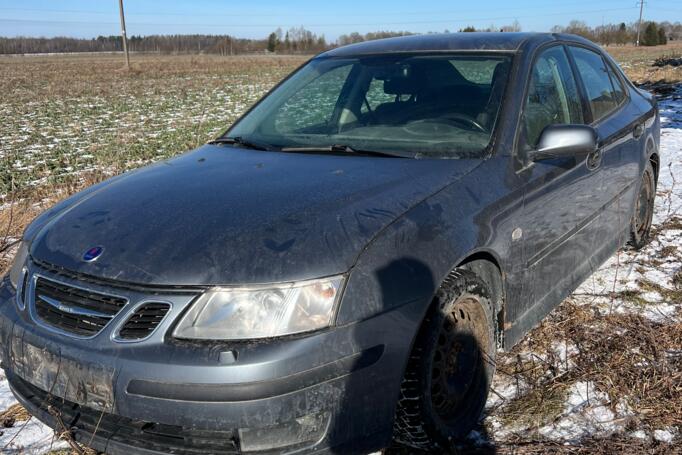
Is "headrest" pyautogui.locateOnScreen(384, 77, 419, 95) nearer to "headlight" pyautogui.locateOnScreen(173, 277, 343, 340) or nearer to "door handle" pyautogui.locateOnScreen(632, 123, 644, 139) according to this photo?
"headlight" pyautogui.locateOnScreen(173, 277, 343, 340)

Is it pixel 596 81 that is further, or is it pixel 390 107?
pixel 596 81

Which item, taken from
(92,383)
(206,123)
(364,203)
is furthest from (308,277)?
(206,123)

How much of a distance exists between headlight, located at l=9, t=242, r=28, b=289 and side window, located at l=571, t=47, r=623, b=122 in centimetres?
306

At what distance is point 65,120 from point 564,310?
48.0 feet

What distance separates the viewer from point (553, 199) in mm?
2969

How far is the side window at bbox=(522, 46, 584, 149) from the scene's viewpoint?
2949 millimetres

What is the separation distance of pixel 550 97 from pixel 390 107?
0.85 m

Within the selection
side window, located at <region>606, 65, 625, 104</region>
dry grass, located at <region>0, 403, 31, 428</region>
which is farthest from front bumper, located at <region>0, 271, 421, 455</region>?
side window, located at <region>606, 65, 625, 104</region>

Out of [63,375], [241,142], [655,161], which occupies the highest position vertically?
[241,142]

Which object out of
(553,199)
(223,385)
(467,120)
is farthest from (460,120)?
(223,385)

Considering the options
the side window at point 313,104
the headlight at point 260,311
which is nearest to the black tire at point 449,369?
the headlight at point 260,311

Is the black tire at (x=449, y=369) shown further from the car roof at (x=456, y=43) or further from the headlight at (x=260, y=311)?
the car roof at (x=456, y=43)

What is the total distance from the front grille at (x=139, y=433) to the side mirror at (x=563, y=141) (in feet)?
6.04

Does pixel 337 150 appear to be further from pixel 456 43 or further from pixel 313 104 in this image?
pixel 456 43
